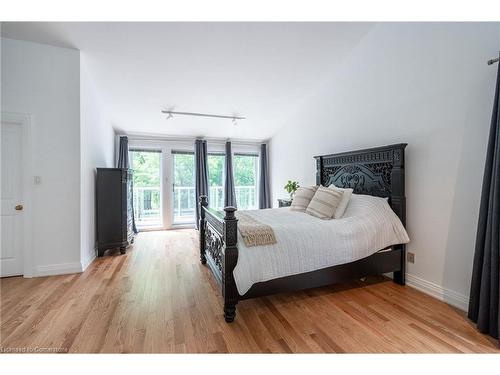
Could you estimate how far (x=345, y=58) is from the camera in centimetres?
331

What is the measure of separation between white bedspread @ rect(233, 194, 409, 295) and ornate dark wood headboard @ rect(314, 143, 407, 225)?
0.16 meters

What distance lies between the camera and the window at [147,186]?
5340 millimetres

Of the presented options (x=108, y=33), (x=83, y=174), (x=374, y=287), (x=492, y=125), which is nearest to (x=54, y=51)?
(x=108, y=33)

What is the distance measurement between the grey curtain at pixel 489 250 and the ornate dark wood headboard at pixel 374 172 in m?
0.76

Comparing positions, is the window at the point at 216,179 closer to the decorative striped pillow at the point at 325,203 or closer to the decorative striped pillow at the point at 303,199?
the decorative striped pillow at the point at 303,199

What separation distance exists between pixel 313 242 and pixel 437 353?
3.42 ft

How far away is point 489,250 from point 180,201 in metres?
5.40

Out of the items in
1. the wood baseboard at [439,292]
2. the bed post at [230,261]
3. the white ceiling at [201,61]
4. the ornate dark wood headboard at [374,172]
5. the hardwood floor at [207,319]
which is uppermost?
the white ceiling at [201,61]

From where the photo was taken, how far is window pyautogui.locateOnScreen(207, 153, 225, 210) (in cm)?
586

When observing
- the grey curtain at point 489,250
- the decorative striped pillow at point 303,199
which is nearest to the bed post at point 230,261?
the decorative striped pillow at point 303,199

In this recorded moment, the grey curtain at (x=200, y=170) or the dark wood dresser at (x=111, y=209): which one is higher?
the grey curtain at (x=200, y=170)

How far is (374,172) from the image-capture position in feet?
9.11

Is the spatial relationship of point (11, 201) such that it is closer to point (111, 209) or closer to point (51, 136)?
point (51, 136)

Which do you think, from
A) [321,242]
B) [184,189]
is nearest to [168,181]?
[184,189]
